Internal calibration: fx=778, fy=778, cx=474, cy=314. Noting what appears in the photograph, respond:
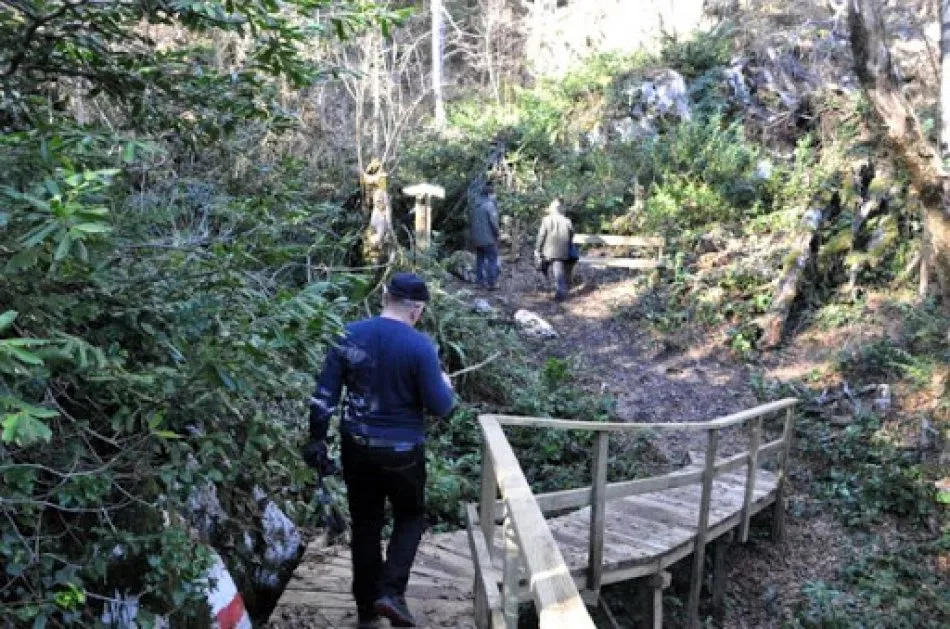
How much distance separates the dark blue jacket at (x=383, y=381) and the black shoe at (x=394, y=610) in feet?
2.91

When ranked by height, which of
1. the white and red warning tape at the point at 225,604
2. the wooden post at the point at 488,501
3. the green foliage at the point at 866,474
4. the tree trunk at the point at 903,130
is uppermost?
the tree trunk at the point at 903,130

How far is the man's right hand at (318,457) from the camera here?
399 cm

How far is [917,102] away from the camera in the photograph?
18.6 meters

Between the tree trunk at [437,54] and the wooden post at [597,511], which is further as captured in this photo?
the tree trunk at [437,54]

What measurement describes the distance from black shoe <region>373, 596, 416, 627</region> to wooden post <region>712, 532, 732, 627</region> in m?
4.88

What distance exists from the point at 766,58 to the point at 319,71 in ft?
65.5

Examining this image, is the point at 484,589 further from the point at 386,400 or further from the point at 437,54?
the point at 437,54

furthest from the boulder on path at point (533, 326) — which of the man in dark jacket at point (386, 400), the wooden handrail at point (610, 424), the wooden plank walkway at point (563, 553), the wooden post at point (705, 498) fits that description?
the man in dark jacket at point (386, 400)

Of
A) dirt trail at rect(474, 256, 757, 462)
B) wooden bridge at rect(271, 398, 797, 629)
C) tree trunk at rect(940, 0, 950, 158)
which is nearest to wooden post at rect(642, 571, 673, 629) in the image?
wooden bridge at rect(271, 398, 797, 629)

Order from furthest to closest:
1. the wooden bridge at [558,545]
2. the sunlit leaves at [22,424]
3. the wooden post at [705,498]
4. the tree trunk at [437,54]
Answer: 1. the tree trunk at [437,54]
2. the wooden post at [705,498]
3. the wooden bridge at [558,545]
4. the sunlit leaves at [22,424]

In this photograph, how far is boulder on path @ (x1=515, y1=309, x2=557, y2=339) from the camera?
13.2m

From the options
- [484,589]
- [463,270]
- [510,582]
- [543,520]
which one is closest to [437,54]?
[463,270]

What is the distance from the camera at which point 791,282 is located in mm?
13141

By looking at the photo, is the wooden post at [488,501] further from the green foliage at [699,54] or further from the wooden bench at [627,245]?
the green foliage at [699,54]
